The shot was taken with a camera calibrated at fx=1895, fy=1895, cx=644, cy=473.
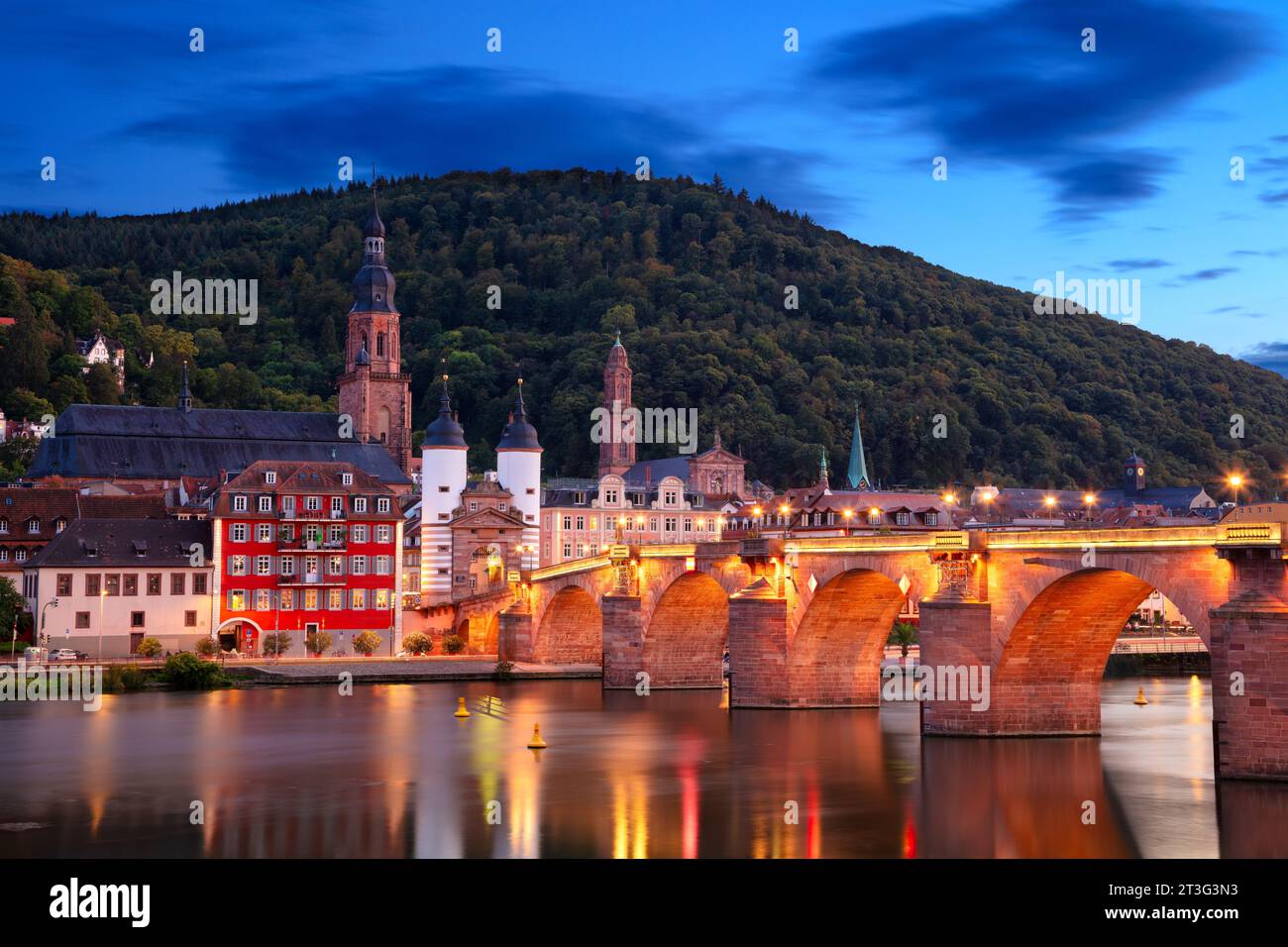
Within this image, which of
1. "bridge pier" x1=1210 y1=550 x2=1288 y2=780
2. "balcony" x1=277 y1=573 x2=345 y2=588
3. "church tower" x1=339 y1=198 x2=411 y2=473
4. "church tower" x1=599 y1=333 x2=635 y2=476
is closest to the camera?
"bridge pier" x1=1210 y1=550 x2=1288 y2=780

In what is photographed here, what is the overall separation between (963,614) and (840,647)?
1564cm

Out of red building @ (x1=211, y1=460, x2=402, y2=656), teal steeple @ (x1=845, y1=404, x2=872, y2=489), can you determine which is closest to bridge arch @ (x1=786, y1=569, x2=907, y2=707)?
red building @ (x1=211, y1=460, x2=402, y2=656)

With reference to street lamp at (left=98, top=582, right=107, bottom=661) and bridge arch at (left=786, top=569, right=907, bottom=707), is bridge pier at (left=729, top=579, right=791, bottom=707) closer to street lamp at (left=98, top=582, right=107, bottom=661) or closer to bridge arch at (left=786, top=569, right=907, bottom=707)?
bridge arch at (left=786, top=569, right=907, bottom=707)

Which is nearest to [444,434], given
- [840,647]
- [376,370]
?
[840,647]

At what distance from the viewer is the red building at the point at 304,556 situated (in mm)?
97375

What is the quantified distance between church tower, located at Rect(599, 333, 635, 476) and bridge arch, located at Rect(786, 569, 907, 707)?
89988 mm

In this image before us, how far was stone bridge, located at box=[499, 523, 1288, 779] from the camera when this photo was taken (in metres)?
47.4

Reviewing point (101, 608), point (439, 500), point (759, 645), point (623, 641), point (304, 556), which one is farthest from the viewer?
point (439, 500)

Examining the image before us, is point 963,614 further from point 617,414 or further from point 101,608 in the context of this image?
point 617,414

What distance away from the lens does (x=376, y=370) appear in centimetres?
18012

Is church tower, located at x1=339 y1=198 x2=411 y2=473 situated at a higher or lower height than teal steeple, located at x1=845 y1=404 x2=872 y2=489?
higher
